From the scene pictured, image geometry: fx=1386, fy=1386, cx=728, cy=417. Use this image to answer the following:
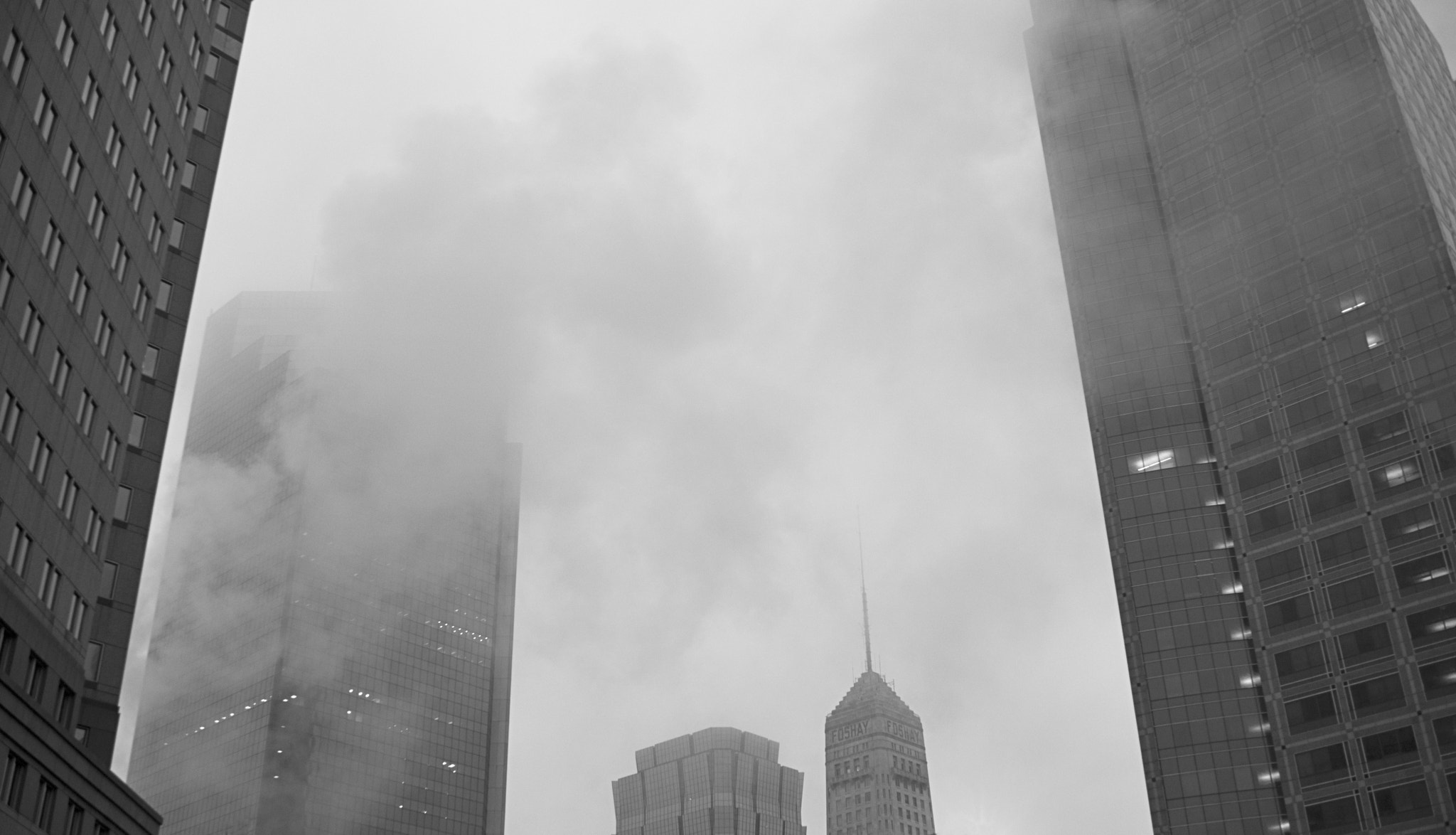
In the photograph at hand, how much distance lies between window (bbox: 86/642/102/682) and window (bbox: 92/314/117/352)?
1408cm

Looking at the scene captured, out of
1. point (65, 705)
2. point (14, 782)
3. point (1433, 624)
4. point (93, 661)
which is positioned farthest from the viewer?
point (1433, 624)

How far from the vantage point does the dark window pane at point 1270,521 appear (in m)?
117

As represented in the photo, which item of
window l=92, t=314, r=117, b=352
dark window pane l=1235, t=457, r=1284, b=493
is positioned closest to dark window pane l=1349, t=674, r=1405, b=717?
dark window pane l=1235, t=457, r=1284, b=493

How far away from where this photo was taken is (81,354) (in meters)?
64.2

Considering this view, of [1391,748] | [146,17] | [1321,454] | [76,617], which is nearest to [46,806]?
[76,617]

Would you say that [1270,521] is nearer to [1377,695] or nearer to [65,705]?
[1377,695]

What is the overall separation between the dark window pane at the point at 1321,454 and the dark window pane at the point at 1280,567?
7.31 metres

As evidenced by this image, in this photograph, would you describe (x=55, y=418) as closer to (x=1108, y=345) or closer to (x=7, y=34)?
(x=7, y=34)

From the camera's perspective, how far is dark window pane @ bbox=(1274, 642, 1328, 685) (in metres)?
111

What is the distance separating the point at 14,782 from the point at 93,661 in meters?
13.6

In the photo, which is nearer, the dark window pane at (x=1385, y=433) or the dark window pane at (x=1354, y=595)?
the dark window pane at (x=1354, y=595)

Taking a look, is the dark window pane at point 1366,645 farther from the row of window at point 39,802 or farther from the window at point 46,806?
the window at point 46,806

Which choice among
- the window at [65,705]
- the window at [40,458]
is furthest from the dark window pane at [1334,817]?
the window at [40,458]

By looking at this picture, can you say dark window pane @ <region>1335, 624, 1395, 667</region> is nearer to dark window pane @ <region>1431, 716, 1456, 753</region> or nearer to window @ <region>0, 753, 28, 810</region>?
dark window pane @ <region>1431, 716, 1456, 753</region>
